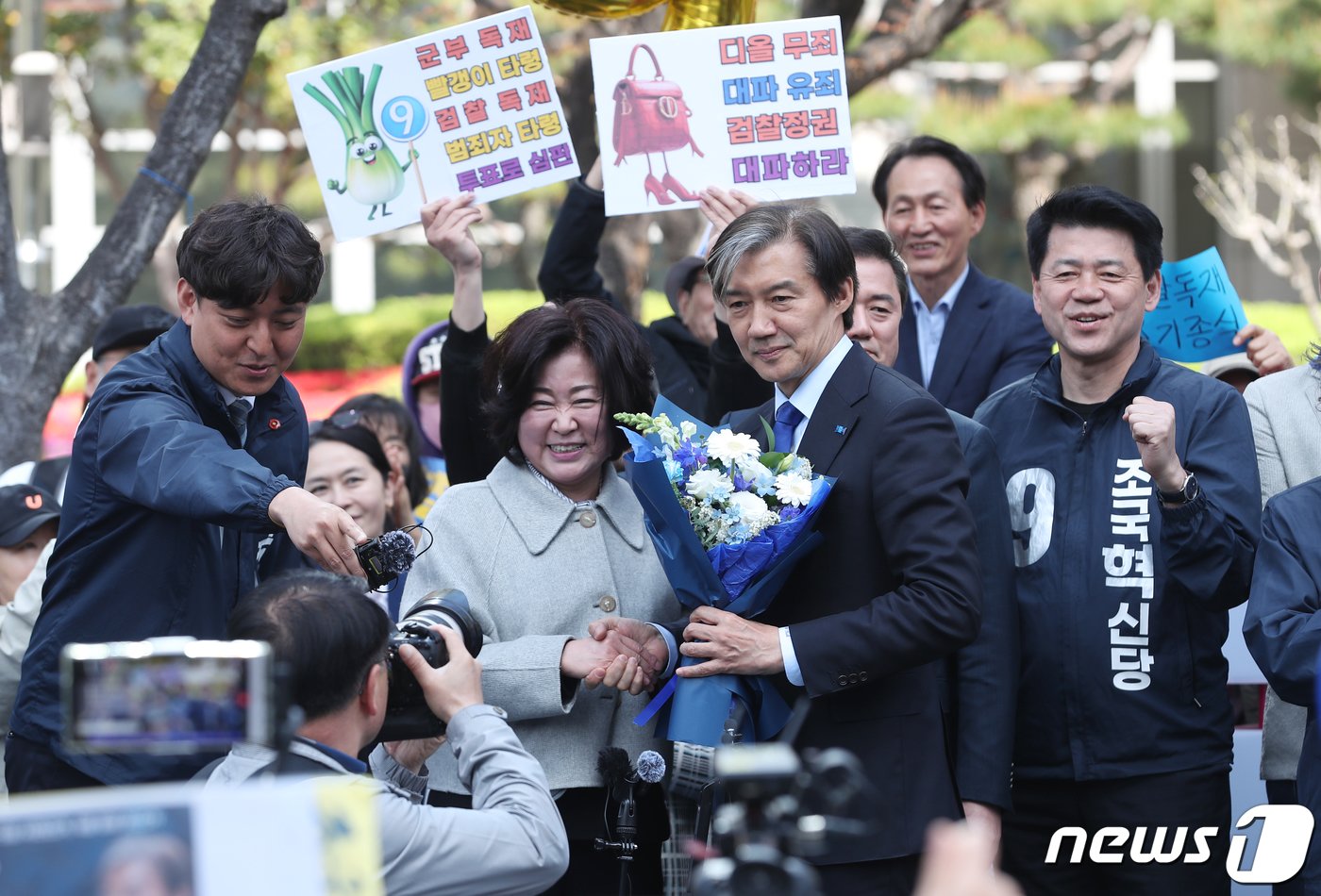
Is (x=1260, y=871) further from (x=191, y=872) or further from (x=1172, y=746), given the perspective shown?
(x=191, y=872)

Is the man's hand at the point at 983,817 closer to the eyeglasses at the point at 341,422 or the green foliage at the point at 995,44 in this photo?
the eyeglasses at the point at 341,422

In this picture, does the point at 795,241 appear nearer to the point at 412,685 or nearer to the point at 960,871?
the point at 412,685

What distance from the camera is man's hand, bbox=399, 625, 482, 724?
2.82 meters

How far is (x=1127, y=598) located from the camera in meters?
3.66

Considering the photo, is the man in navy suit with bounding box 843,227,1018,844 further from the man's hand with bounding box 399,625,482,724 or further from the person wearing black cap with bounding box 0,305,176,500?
the person wearing black cap with bounding box 0,305,176,500

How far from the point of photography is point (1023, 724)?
148 inches

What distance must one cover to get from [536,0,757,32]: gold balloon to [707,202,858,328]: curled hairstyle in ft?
6.24

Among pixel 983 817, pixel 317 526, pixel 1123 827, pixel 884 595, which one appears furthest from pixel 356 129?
pixel 1123 827

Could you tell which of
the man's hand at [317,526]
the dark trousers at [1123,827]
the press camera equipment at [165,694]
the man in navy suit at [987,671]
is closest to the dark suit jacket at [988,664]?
the man in navy suit at [987,671]

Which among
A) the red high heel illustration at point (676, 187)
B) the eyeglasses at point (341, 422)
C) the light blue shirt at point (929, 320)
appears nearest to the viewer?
the red high heel illustration at point (676, 187)

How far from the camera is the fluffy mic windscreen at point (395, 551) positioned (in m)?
3.01

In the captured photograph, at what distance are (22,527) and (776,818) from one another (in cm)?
342

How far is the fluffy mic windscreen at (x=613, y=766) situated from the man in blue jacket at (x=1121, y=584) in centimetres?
101

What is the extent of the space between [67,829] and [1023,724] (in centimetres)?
259
